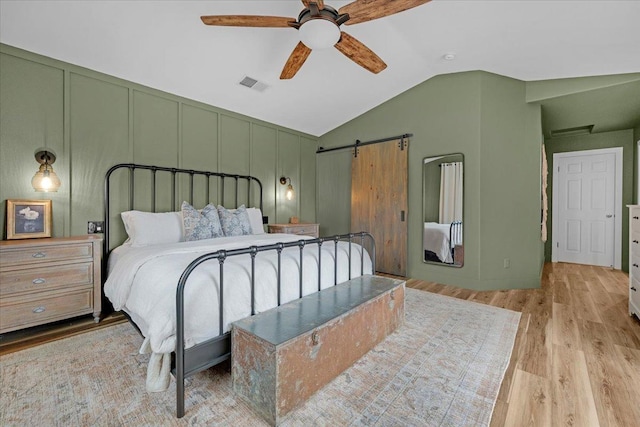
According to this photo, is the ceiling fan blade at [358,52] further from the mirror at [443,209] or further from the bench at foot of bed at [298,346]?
the bench at foot of bed at [298,346]

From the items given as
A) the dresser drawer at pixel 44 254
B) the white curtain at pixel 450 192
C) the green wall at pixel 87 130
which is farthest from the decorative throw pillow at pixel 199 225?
the white curtain at pixel 450 192

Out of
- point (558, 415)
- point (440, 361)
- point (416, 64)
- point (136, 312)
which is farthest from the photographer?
point (416, 64)

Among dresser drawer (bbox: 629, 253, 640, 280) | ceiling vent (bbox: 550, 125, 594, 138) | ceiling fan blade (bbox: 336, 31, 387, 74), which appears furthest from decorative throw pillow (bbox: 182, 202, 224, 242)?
ceiling vent (bbox: 550, 125, 594, 138)

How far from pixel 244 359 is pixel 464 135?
3.85 metres

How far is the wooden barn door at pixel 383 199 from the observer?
448cm

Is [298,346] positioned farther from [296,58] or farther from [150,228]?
[296,58]

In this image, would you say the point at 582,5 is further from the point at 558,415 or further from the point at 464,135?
the point at 558,415

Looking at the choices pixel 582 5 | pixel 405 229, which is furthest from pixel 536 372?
pixel 582 5

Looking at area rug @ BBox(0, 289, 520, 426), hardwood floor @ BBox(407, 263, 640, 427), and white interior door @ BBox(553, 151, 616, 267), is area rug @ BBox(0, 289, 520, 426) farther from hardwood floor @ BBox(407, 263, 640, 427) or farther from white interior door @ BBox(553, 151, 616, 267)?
white interior door @ BBox(553, 151, 616, 267)

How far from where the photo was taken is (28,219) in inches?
105

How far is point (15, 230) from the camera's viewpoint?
2.59 m

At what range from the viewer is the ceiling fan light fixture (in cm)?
213

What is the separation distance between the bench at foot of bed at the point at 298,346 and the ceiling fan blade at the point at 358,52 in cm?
210

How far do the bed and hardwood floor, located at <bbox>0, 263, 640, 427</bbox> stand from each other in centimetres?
46
